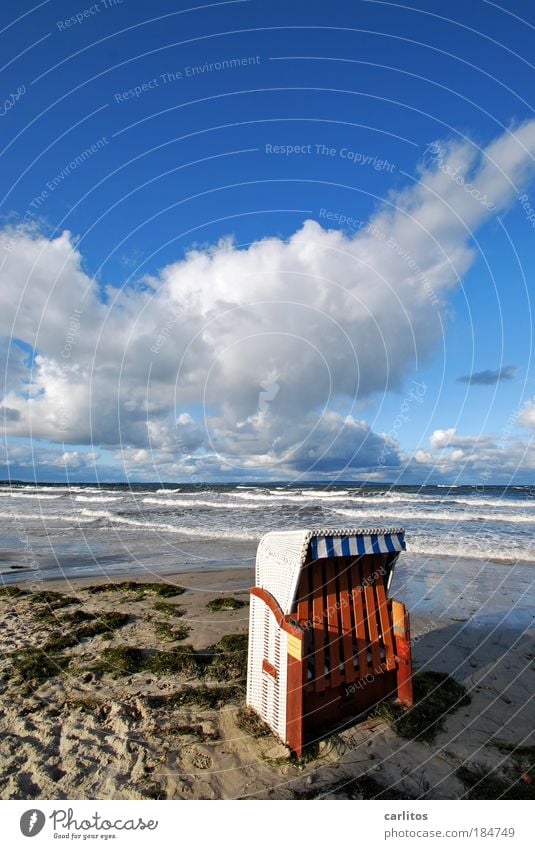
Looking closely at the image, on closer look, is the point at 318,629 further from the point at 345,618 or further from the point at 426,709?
the point at 426,709

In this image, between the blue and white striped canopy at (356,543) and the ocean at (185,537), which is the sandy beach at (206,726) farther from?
the ocean at (185,537)

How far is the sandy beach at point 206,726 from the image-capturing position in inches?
176

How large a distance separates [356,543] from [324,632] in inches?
44.4

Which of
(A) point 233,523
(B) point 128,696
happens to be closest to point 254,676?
(B) point 128,696

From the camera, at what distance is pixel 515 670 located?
7477 millimetres

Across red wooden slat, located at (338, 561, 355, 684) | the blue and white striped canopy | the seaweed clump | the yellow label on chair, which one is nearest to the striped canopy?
the blue and white striped canopy

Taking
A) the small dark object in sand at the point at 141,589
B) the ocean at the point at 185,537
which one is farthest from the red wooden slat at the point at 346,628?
the ocean at the point at 185,537

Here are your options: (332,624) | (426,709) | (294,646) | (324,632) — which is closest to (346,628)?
(332,624)

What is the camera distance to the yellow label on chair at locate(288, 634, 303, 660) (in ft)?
15.7

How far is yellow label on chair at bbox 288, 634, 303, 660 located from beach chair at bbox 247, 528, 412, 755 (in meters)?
0.01

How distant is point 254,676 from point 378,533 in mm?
2609

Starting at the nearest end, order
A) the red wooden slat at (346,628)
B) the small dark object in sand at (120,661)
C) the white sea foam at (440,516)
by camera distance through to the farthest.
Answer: the red wooden slat at (346,628), the small dark object in sand at (120,661), the white sea foam at (440,516)

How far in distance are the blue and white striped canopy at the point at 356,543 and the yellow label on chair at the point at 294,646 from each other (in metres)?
0.91
